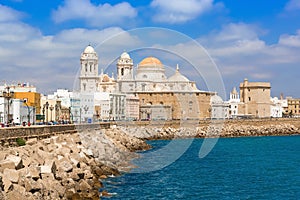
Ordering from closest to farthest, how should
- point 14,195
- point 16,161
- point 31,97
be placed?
point 14,195 < point 16,161 < point 31,97

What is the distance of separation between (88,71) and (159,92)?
15.8 m

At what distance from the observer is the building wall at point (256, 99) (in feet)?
326

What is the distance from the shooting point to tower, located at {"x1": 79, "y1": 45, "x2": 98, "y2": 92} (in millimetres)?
74750

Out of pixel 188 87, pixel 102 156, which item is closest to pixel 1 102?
pixel 102 156

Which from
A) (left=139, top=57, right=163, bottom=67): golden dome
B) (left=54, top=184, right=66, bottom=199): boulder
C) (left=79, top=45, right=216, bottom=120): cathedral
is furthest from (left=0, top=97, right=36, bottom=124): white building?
(left=139, top=57, right=163, bottom=67): golden dome

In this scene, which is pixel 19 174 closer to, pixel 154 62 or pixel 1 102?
pixel 1 102

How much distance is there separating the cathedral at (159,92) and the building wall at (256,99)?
13.7 metres

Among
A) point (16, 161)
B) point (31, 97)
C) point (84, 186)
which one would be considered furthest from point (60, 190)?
point (31, 97)

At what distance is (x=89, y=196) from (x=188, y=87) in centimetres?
6611

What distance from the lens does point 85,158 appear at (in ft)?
76.8

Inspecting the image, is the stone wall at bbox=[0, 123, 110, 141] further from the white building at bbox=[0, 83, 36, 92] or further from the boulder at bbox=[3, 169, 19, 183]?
the white building at bbox=[0, 83, 36, 92]

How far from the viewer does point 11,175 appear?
14.8 metres

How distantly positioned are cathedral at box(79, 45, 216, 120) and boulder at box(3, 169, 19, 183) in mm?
64834

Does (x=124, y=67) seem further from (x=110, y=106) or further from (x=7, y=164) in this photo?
(x=7, y=164)
